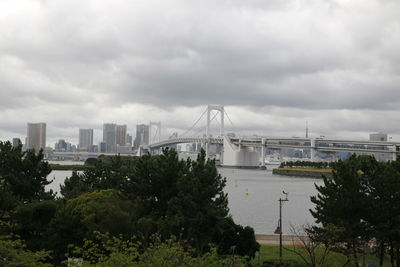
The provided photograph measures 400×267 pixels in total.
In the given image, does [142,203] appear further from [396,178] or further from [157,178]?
[396,178]

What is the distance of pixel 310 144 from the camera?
338 ft

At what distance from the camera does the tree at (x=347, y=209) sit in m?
16.6

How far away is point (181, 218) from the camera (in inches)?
680

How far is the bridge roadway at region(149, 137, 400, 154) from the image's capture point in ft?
289

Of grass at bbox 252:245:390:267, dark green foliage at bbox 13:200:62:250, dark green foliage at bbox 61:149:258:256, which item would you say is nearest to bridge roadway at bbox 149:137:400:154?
grass at bbox 252:245:390:267

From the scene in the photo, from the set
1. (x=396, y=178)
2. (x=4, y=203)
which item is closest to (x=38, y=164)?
(x=4, y=203)

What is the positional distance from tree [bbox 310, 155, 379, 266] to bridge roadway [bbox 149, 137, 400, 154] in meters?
70.2

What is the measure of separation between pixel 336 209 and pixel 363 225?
101cm

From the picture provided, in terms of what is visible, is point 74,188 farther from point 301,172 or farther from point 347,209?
point 301,172

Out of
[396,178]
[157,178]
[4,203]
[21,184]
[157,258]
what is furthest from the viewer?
[21,184]

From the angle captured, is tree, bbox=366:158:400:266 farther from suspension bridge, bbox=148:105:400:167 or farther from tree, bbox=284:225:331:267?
suspension bridge, bbox=148:105:400:167

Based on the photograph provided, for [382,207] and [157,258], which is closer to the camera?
[157,258]

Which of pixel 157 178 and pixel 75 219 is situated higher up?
pixel 157 178

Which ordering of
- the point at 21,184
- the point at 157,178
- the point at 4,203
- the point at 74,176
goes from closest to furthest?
1. the point at 4,203
2. the point at 157,178
3. the point at 21,184
4. the point at 74,176
